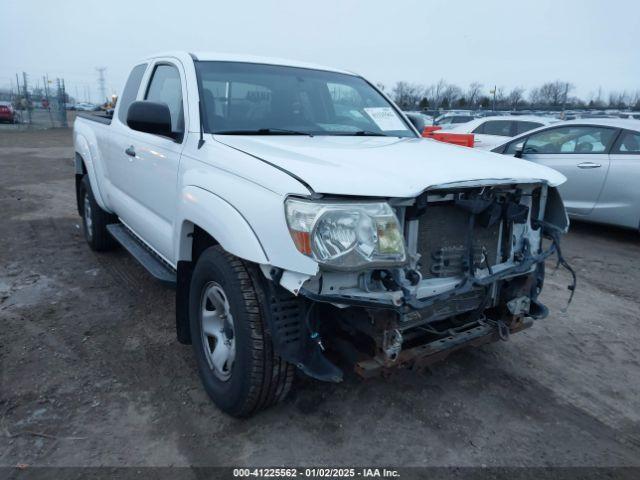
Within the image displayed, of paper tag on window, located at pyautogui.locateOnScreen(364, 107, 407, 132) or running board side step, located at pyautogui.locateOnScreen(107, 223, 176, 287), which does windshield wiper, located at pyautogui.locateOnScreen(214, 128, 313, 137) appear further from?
running board side step, located at pyautogui.locateOnScreen(107, 223, 176, 287)

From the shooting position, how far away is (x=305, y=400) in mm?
3039

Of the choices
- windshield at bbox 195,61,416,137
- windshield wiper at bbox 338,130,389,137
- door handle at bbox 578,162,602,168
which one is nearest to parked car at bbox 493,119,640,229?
door handle at bbox 578,162,602,168

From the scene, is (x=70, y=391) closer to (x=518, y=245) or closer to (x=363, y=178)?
(x=363, y=178)

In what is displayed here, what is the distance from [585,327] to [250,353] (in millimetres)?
2968

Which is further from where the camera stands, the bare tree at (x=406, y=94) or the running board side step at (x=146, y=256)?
the bare tree at (x=406, y=94)

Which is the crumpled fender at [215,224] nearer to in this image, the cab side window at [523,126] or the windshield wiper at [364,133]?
the windshield wiper at [364,133]

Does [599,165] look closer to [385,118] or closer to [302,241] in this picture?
[385,118]

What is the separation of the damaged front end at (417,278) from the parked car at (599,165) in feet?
13.4

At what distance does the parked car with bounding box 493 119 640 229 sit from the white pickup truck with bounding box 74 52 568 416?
13.4 ft

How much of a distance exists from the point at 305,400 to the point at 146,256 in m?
1.81

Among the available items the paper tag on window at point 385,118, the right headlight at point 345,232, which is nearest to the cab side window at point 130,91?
the paper tag on window at point 385,118

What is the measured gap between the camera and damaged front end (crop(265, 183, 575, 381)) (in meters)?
2.26

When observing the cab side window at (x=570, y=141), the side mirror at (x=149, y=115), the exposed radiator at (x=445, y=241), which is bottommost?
the exposed radiator at (x=445, y=241)

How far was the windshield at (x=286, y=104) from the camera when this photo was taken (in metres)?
3.34
